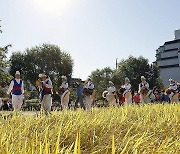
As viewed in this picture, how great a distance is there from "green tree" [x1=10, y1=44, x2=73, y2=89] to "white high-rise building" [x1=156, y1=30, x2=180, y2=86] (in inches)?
1263

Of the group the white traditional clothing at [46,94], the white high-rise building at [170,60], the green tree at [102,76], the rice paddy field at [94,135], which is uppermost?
the white high-rise building at [170,60]

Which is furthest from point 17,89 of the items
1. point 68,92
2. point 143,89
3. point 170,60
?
point 170,60

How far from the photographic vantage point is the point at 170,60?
3263 inches

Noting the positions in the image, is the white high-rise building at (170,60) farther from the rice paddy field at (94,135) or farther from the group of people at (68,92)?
the rice paddy field at (94,135)

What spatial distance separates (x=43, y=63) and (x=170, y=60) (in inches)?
1531

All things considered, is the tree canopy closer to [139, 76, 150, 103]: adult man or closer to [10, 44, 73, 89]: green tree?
[10, 44, 73, 89]: green tree

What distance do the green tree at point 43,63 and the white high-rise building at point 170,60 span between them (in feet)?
105

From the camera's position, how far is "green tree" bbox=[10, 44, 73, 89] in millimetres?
53156

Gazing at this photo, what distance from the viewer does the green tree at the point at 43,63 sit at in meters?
53.2

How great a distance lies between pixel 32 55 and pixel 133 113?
4861 cm

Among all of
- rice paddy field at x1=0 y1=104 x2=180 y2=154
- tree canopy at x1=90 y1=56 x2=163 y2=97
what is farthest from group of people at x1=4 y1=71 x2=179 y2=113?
tree canopy at x1=90 y1=56 x2=163 y2=97

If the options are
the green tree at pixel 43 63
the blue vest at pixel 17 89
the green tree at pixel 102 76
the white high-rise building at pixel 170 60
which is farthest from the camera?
the white high-rise building at pixel 170 60

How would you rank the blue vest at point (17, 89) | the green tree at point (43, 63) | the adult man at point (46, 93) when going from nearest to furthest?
1. the blue vest at point (17, 89)
2. the adult man at point (46, 93)
3. the green tree at point (43, 63)

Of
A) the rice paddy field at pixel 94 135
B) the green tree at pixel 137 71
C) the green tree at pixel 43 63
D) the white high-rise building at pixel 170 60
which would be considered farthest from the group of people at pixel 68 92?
the white high-rise building at pixel 170 60
